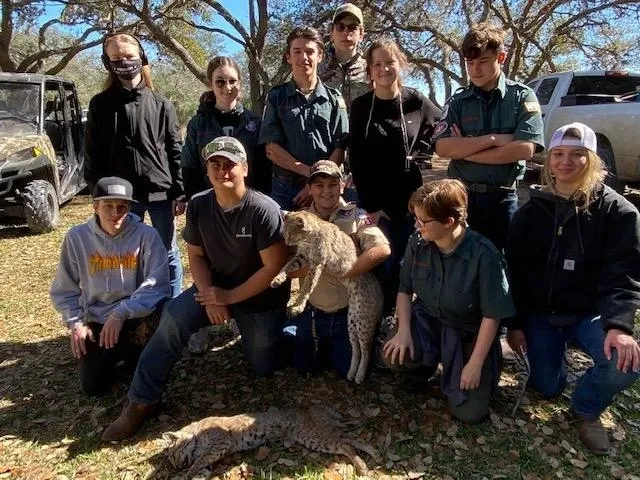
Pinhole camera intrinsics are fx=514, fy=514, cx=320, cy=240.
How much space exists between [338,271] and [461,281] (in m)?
0.83

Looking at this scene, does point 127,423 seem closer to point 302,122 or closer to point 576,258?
point 302,122

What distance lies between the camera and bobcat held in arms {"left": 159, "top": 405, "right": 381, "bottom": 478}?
3020mm

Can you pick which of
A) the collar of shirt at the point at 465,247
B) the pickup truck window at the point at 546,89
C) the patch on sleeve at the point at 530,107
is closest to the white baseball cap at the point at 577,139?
the patch on sleeve at the point at 530,107

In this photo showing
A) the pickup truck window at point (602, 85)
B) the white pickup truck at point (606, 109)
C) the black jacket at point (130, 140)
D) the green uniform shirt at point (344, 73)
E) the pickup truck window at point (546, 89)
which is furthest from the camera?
the pickup truck window at point (546, 89)

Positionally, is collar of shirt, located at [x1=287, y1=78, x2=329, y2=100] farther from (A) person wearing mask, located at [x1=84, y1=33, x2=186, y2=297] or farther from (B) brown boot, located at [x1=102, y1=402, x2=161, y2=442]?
(B) brown boot, located at [x1=102, y1=402, x2=161, y2=442]

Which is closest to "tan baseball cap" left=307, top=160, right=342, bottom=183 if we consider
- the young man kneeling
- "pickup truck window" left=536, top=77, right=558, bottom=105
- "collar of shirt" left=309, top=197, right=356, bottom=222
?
the young man kneeling

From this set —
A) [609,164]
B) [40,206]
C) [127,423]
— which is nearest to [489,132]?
[127,423]

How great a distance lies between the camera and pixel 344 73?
4.85 m

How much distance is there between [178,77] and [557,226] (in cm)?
4483

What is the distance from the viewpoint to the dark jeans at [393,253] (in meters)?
4.14

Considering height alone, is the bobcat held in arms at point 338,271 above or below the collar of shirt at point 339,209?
below

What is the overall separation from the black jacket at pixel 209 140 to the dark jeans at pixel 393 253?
128 cm

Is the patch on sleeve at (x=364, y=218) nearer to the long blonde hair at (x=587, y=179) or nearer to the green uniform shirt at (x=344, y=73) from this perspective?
the long blonde hair at (x=587, y=179)

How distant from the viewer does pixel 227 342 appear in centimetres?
455
